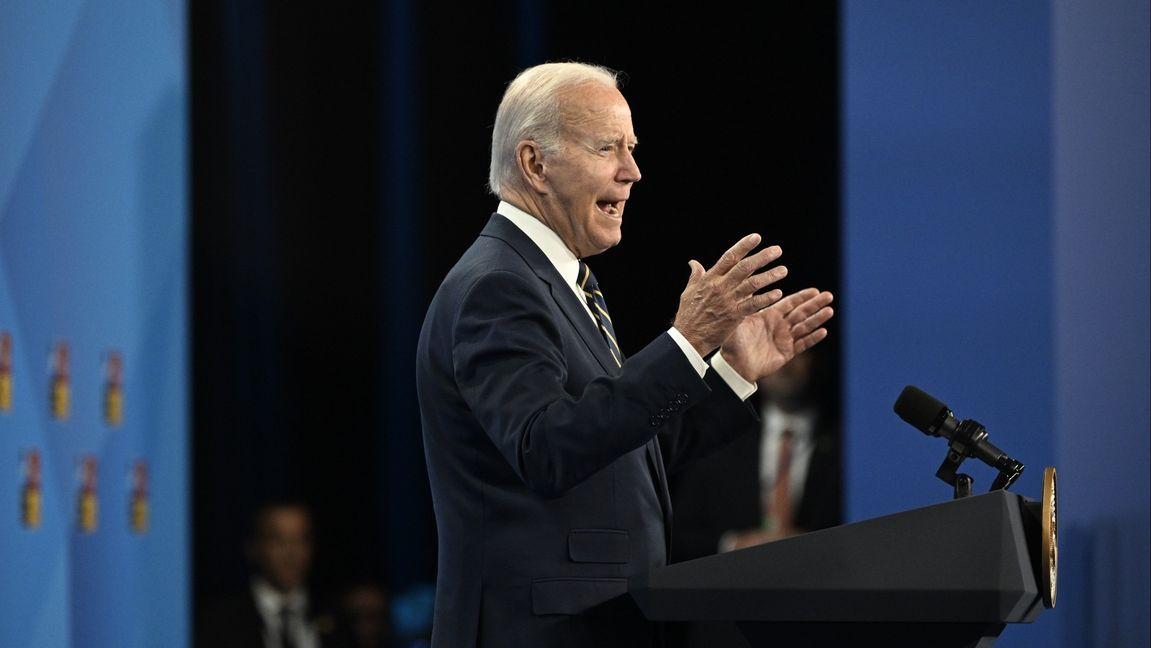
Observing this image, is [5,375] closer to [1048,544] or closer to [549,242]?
[549,242]

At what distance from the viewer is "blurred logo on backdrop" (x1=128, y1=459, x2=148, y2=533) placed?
432cm

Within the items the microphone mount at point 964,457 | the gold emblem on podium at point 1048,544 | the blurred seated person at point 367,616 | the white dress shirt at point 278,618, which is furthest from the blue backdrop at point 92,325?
the gold emblem on podium at point 1048,544

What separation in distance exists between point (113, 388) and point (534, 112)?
2.53m

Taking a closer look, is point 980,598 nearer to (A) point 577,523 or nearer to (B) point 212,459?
(A) point 577,523

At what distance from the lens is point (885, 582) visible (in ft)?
4.98

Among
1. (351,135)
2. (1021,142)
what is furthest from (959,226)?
(351,135)

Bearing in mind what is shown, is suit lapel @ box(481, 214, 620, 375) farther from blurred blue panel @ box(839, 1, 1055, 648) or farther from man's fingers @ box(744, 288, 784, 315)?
blurred blue panel @ box(839, 1, 1055, 648)

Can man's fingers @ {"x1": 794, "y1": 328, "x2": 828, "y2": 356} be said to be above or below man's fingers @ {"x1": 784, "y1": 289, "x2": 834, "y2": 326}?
below

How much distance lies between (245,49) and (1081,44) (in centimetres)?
384

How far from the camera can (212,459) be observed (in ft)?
19.0

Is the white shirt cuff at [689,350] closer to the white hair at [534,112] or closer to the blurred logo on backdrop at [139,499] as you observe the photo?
the white hair at [534,112]

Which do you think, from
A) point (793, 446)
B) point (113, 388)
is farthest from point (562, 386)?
point (793, 446)

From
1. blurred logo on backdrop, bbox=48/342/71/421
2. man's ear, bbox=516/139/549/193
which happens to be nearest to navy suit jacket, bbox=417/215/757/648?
man's ear, bbox=516/139/549/193

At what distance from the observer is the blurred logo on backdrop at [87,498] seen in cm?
391
